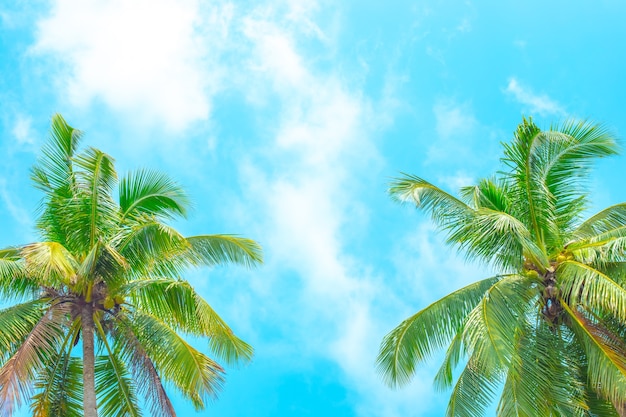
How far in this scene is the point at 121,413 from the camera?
55.2 feet

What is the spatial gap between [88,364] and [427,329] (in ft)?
21.7

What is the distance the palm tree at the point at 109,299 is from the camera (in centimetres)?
1557

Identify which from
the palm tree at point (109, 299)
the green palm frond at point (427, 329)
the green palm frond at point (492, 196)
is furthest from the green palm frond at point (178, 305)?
the green palm frond at point (492, 196)

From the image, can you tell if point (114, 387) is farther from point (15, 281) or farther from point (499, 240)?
point (499, 240)

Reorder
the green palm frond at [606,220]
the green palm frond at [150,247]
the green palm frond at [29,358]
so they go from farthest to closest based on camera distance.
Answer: the green palm frond at [606,220] → the green palm frond at [150,247] → the green palm frond at [29,358]

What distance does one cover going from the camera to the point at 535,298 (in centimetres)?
1603

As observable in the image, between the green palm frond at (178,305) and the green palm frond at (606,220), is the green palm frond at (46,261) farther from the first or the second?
the green palm frond at (606,220)

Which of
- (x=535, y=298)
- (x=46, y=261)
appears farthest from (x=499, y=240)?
(x=46, y=261)

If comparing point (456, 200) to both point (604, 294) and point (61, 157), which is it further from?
point (61, 157)

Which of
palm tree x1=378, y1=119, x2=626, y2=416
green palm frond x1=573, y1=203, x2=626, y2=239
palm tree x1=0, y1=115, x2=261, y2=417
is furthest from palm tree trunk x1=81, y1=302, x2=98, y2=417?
green palm frond x1=573, y1=203, x2=626, y2=239

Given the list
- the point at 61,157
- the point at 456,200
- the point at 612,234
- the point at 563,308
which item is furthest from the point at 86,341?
the point at 612,234

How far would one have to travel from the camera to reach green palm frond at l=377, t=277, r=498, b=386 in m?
16.4

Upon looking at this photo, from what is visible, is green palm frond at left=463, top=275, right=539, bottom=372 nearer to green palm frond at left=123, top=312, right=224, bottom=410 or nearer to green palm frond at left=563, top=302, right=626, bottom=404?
green palm frond at left=563, top=302, right=626, bottom=404

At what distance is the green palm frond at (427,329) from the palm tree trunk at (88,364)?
19.2 ft
